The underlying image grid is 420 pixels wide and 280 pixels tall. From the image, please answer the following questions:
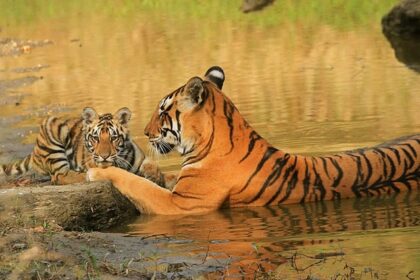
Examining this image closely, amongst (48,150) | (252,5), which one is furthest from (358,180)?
(252,5)

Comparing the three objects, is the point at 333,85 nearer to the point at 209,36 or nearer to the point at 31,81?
the point at 31,81

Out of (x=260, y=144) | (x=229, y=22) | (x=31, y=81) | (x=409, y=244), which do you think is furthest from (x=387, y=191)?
(x=229, y=22)

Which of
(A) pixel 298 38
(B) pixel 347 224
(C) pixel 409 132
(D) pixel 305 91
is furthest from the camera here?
(A) pixel 298 38

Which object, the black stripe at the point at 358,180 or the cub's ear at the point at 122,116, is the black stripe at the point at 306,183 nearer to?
the black stripe at the point at 358,180

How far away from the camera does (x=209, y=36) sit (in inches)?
770

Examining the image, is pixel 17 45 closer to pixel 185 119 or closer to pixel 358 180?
pixel 185 119

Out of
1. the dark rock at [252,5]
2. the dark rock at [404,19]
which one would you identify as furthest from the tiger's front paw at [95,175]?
the dark rock at [252,5]

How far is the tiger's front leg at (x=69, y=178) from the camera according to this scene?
→ 812 cm

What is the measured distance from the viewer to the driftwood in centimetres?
668

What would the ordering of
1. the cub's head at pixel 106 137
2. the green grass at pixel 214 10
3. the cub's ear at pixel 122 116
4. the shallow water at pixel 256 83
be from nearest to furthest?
the shallow water at pixel 256 83
the cub's head at pixel 106 137
the cub's ear at pixel 122 116
the green grass at pixel 214 10

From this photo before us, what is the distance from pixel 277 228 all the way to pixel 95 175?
132 centimetres

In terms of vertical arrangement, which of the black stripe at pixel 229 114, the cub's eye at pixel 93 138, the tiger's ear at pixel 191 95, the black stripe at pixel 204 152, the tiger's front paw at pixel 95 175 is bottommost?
the tiger's front paw at pixel 95 175

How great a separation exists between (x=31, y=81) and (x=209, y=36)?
4.39 meters

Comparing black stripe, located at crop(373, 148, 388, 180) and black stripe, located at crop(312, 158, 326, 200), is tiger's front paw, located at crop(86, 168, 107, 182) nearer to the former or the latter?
black stripe, located at crop(312, 158, 326, 200)
